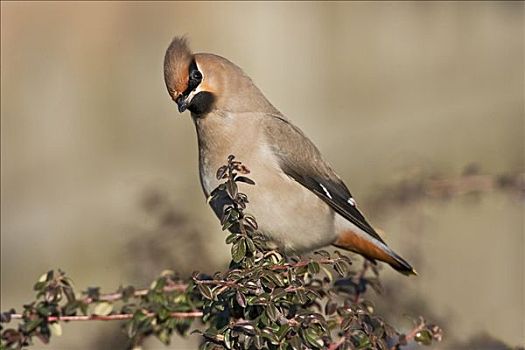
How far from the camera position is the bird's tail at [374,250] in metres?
3.95

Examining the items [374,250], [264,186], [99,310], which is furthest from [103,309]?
[374,250]

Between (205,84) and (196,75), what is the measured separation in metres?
0.08

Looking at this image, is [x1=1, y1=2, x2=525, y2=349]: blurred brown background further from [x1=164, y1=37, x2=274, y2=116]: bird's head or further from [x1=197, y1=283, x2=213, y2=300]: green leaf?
[x1=197, y1=283, x2=213, y2=300]: green leaf

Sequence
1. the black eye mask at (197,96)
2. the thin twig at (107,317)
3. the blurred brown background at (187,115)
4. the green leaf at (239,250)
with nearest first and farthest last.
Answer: the green leaf at (239,250), the thin twig at (107,317), the black eye mask at (197,96), the blurred brown background at (187,115)

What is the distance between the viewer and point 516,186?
397cm

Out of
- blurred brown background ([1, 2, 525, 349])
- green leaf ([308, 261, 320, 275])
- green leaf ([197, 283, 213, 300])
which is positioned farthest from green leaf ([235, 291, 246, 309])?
blurred brown background ([1, 2, 525, 349])

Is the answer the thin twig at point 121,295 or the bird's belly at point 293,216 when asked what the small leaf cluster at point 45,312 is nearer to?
the thin twig at point 121,295

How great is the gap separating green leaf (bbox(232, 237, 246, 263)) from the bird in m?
1.11

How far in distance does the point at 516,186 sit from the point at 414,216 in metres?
0.35

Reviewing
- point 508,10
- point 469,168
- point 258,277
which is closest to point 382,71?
point 508,10

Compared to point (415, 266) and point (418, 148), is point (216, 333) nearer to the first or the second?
point (415, 266)

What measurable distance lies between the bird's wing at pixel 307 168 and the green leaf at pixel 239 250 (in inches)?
53.2

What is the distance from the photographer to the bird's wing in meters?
3.97

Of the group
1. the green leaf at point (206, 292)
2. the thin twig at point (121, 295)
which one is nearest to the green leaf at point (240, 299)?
the green leaf at point (206, 292)
